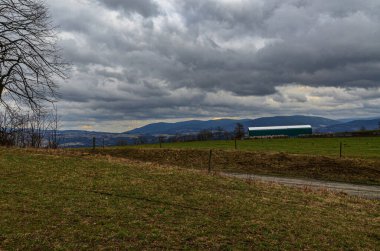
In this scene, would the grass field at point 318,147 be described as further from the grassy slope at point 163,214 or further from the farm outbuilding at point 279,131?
the farm outbuilding at point 279,131

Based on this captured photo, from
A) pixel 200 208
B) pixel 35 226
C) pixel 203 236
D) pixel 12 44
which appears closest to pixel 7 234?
pixel 35 226

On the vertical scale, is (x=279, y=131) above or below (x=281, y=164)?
above

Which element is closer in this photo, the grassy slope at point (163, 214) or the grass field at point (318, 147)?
the grassy slope at point (163, 214)

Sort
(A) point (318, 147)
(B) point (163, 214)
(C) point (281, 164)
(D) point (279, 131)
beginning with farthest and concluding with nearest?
1. (D) point (279, 131)
2. (A) point (318, 147)
3. (C) point (281, 164)
4. (B) point (163, 214)

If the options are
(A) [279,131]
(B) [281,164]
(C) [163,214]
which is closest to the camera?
(C) [163,214]

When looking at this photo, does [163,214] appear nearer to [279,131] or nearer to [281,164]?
[281,164]

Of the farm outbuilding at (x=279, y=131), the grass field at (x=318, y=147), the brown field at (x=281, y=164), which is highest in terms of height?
the farm outbuilding at (x=279, y=131)

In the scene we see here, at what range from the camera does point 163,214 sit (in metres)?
10.9

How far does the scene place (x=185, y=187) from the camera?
1565 centimetres

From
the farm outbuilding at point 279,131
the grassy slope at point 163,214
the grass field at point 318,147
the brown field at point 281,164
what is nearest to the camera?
the grassy slope at point 163,214

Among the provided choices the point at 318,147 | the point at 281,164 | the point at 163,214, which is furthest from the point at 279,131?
the point at 163,214

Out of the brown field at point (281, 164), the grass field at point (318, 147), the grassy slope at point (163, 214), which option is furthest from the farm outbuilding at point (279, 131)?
the grassy slope at point (163, 214)

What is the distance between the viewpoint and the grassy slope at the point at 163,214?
27.7ft

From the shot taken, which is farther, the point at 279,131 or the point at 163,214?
the point at 279,131
